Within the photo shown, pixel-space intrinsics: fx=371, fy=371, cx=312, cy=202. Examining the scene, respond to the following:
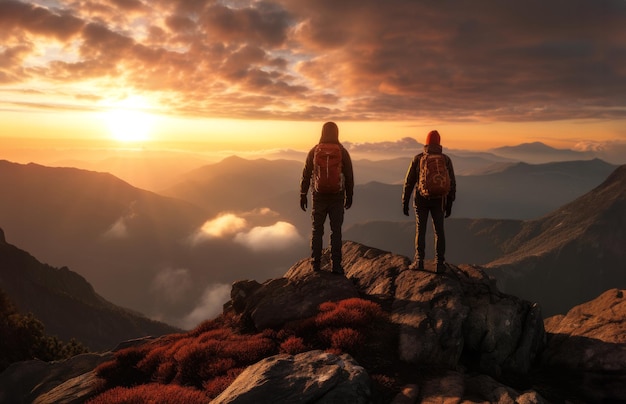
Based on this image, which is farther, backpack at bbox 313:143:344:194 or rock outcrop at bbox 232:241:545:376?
backpack at bbox 313:143:344:194

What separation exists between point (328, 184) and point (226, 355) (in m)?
6.93

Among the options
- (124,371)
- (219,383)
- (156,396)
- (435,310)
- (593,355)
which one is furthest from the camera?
(593,355)

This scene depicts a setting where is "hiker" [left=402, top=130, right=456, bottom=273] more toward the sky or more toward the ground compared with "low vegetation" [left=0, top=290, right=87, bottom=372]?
more toward the sky

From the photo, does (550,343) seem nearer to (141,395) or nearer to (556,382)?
(556,382)

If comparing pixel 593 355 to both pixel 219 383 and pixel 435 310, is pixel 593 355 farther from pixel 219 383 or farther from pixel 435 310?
pixel 219 383

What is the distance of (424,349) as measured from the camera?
33.2 feet

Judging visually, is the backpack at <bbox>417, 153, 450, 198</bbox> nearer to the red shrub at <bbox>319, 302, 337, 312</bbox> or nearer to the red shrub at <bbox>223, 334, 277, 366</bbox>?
the red shrub at <bbox>319, 302, 337, 312</bbox>

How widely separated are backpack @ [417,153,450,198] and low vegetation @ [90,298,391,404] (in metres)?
4.78

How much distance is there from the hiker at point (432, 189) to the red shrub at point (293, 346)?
6.29m

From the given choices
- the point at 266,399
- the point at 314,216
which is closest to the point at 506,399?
the point at 266,399

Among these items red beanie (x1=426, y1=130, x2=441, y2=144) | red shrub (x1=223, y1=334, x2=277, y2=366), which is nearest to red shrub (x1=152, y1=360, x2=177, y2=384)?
red shrub (x1=223, y1=334, x2=277, y2=366)

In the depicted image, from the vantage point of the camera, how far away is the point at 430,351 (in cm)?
1015

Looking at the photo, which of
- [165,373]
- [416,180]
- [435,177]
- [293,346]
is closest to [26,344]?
[165,373]

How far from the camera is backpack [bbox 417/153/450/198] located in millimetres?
13641
